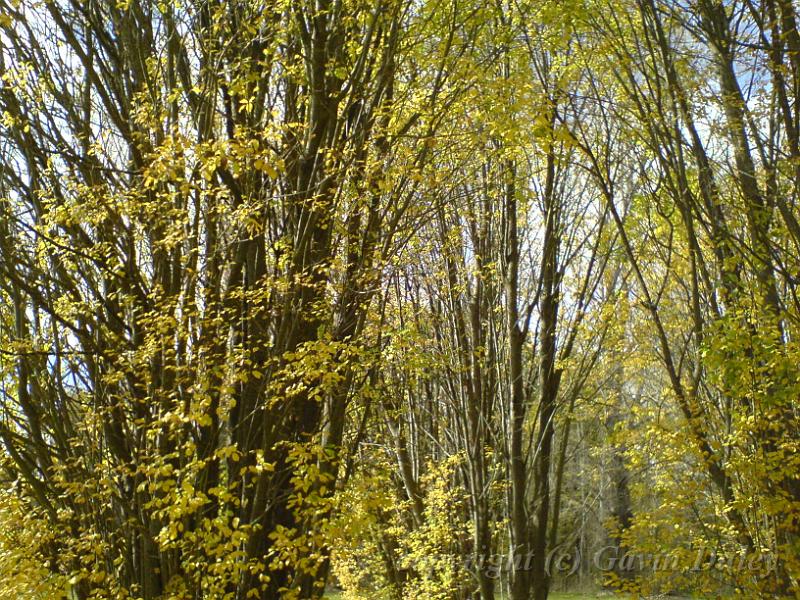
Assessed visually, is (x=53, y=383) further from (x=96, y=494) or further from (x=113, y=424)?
(x=96, y=494)

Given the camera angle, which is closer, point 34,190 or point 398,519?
point 34,190

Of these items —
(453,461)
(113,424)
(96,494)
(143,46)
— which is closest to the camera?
(96,494)

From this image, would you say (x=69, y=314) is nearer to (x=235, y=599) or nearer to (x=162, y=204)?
(x=162, y=204)

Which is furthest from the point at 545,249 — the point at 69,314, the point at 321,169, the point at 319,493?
the point at 69,314

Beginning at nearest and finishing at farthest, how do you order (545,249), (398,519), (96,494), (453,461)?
(96,494), (545,249), (453,461), (398,519)

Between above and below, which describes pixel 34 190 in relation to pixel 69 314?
above

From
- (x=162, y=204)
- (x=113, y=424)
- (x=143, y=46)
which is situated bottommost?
(x=113, y=424)

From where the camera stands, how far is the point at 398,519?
11.5 meters

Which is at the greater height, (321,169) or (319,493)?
(321,169)

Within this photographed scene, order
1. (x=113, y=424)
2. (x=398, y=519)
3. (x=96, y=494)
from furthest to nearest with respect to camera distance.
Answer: (x=398, y=519)
(x=113, y=424)
(x=96, y=494)

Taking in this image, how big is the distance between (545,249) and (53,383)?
516 cm

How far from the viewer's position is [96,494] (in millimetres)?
5430

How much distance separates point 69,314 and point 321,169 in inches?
91.1

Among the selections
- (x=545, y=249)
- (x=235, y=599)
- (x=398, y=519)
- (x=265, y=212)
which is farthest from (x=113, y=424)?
(x=398, y=519)
